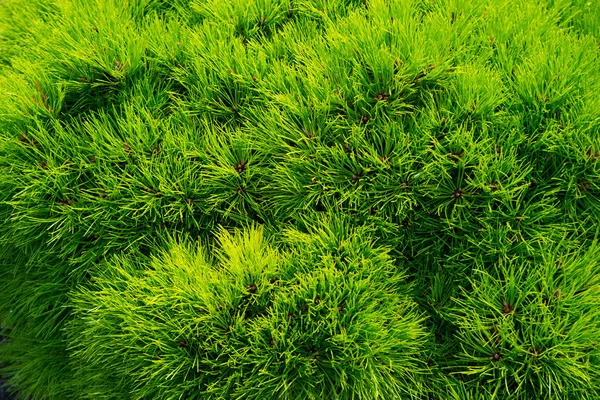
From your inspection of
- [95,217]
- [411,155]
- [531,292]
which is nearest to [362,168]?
[411,155]

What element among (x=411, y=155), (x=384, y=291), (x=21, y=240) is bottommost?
(x=384, y=291)

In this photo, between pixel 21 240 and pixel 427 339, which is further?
pixel 21 240

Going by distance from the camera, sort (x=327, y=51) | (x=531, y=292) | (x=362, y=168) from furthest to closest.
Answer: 1. (x=327, y=51)
2. (x=362, y=168)
3. (x=531, y=292)

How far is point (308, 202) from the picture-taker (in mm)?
1045

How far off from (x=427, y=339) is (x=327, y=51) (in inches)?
22.4

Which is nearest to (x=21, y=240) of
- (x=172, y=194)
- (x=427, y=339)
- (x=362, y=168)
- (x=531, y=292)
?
(x=172, y=194)

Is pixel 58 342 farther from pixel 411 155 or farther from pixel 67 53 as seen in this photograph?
pixel 411 155

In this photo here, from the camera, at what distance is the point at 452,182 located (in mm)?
1021

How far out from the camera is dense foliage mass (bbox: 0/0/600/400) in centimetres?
93

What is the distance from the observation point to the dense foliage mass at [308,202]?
0.93 meters

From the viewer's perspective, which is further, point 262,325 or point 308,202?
point 308,202

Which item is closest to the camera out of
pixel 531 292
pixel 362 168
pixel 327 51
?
pixel 531 292

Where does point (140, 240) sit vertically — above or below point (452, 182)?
above

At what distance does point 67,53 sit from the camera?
1178 mm
